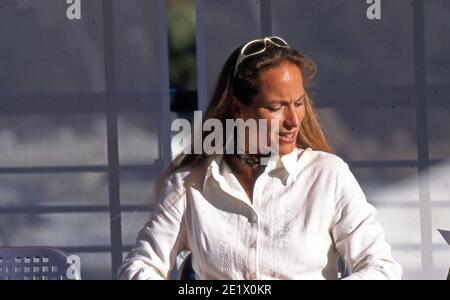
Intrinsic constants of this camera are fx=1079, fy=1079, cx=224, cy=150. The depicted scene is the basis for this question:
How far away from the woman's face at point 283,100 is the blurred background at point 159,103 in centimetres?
108

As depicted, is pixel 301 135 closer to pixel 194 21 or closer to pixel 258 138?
pixel 258 138

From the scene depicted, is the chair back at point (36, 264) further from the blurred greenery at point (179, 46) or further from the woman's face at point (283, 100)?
the blurred greenery at point (179, 46)

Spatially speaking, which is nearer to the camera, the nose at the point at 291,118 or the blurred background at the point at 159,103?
the nose at the point at 291,118

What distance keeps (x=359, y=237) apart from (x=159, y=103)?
1399 mm

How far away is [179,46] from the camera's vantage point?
385 centimetres

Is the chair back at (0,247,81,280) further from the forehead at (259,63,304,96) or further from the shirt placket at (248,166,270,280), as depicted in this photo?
the forehead at (259,63,304,96)

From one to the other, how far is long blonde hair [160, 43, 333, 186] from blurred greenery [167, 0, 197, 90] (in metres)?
1.02

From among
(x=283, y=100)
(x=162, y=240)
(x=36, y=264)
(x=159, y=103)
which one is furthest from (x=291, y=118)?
(x=159, y=103)

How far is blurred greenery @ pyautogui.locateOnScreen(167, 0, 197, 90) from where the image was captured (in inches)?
144

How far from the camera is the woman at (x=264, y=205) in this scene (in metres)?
2.47

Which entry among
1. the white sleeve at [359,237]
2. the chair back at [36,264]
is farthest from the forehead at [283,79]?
the chair back at [36,264]

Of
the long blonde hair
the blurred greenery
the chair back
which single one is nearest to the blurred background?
the blurred greenery

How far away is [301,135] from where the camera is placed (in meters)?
2.65
